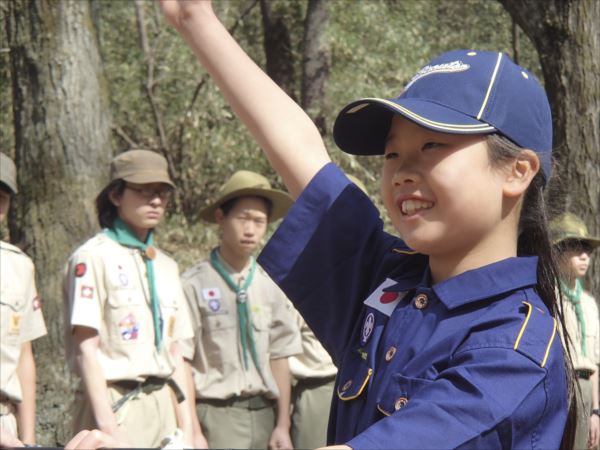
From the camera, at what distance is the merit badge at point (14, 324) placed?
4.85m

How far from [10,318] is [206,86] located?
778 centimetres

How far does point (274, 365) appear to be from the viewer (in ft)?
19.6

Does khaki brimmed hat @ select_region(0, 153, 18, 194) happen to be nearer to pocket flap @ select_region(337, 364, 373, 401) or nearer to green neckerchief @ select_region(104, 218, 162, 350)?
green neckerchief @ select_region(104, 218, 162, 350)

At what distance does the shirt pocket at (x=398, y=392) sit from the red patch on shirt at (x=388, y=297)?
0.71ft

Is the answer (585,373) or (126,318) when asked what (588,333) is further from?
(126,318)

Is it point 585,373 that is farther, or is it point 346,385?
point 585,373

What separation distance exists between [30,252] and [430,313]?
4982 millimetres

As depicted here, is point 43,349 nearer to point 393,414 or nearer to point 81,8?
point 81,8

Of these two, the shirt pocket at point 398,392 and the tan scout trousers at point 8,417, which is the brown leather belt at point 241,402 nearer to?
the tan scout trousers at point 8,417

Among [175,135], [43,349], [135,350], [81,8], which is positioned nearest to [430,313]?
[135,350]

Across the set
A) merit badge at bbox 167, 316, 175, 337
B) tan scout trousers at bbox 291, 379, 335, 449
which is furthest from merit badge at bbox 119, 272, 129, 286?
tan scout trousers at bbox 291, 379, 335, 449

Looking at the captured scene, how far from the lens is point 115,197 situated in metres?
5.32

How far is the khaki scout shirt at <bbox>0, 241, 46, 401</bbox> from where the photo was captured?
15.8 ft

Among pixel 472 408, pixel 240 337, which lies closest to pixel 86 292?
pixel 240 337
